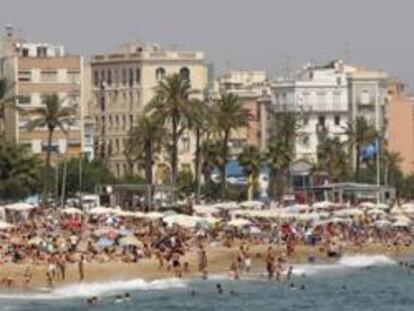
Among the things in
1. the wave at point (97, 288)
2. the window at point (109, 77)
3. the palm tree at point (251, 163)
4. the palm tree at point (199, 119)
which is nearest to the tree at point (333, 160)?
the palm tree at point (251, 163)

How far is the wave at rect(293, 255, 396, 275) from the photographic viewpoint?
3609 inches

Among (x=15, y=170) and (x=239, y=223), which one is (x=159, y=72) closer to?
(x=15, y=170)

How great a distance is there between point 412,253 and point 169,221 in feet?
68.7

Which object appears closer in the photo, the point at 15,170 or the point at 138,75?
the point at 15,170

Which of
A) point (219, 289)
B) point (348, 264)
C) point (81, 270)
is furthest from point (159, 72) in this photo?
point (219, 289)

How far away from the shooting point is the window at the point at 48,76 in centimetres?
15538

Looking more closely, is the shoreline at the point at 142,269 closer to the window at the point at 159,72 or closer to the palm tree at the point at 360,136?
the palm tree at the point at 360,136

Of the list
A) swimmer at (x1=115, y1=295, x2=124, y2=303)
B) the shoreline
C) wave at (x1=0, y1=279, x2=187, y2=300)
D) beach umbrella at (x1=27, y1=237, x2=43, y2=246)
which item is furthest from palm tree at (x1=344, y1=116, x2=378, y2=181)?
swimmer at (x1=115, y1=295, x2=124, y2=303)

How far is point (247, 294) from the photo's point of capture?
7650cm

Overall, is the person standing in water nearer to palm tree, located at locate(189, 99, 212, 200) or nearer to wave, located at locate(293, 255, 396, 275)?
wave, located at locate(293, 255, 396, 275)

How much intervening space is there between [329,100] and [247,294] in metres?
107

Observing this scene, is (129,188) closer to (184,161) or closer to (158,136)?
(158,136)

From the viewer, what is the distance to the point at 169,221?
3728 inches

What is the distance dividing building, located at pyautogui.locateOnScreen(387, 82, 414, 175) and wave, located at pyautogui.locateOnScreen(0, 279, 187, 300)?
110096mm
